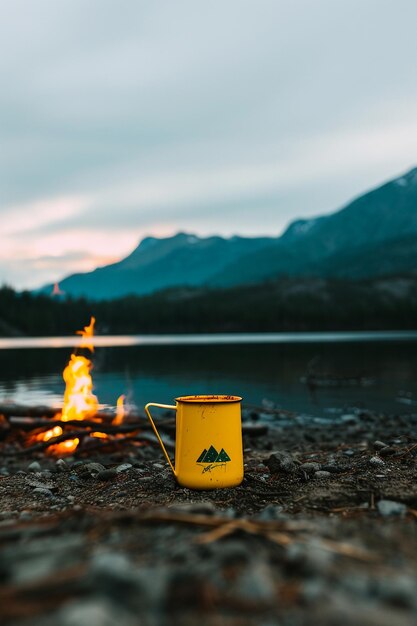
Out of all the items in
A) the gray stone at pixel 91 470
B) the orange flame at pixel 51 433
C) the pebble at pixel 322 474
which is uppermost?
the pebble at pixel 322 474

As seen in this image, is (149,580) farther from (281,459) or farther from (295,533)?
(281,459)

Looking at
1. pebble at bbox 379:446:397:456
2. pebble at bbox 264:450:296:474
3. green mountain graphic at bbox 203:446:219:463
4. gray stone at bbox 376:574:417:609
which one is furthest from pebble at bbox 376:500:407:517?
pebble at bbox 379:446:397:456

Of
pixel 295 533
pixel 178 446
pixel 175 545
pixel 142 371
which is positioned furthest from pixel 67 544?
pixel 142 371

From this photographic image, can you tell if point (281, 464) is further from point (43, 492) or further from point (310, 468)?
point (43, 492)

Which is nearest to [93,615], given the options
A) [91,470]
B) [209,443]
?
[209,443]

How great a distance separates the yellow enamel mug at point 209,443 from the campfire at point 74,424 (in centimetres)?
795

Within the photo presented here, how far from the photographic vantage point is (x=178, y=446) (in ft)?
22.6

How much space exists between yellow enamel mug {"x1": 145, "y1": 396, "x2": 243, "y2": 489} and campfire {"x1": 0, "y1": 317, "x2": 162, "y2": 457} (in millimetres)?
7955

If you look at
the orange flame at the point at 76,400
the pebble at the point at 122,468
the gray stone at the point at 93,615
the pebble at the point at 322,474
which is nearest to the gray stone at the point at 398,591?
the gray stone at the point at 93,615

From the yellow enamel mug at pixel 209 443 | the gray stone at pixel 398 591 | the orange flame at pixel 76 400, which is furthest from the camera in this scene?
the orange flame at pixel 76 400

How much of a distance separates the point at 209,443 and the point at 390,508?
234cm

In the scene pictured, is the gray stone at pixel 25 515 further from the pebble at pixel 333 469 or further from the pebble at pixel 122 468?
the pebble at pixel 333 469

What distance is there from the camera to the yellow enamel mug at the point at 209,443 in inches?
261

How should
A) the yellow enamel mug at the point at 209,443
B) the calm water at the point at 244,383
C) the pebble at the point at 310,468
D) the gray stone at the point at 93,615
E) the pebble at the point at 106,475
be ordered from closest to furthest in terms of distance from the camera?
the gray stone at the point at 93,615, the yellow enamel mug at the point at 209,443, the pebble at the point at 310,468, the pebble at the point at 106,475, the calm water at the point at 244,383
